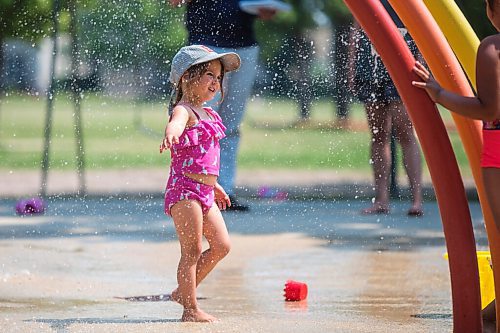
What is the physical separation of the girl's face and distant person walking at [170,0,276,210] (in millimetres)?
2745

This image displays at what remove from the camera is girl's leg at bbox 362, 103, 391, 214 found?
8.92 metres

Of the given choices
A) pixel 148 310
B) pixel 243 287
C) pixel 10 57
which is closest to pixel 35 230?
pixel 243 287

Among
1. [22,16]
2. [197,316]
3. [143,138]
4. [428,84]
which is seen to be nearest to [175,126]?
[197,316]

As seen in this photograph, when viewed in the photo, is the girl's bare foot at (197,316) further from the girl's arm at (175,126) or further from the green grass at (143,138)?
the green grass at (143,138)

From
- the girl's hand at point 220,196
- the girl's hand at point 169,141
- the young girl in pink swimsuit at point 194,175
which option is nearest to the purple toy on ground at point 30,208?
the girl's hand at point 220,196

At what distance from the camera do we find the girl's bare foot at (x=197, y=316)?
16.4 ft

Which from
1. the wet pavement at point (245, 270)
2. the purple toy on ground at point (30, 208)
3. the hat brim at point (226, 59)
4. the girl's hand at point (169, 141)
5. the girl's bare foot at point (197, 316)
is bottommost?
the purple toy on ground at point (30, 208)

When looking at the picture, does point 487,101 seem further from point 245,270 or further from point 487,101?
point 245,270

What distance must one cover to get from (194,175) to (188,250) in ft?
0.99

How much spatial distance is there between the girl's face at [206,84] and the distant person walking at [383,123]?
143 inches

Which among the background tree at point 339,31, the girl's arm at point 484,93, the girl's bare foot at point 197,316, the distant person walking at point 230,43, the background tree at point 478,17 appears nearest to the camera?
the girl's arm at point 484,93

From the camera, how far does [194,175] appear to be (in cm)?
513

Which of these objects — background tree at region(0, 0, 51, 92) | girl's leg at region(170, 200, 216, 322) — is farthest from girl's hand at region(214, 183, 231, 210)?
background tree at region(0, 0, 51, 92)

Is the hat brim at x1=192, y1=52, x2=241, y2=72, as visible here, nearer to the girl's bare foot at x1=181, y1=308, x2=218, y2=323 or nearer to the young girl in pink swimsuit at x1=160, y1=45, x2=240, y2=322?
the young girl in pink swimsuit at x1=160, y1=45, x2=240, y2=322
